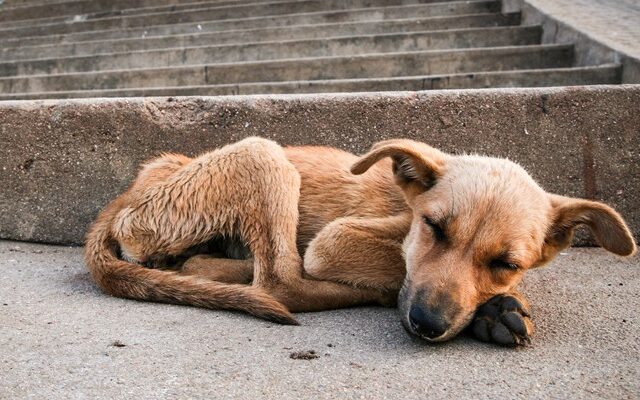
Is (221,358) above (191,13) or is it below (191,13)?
below

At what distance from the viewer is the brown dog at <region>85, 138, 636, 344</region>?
362 centimetres

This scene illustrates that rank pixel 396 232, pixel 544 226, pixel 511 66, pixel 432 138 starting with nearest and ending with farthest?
pixel 544 226 → pixel 396 232 → pixel 432 138 → pixel 511 66

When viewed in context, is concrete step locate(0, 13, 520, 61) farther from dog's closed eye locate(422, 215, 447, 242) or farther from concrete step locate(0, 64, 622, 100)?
dog's closed eye locate(422, 215, 447, 242)

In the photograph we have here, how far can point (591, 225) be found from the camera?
3.96m

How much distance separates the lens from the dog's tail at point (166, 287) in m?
4.01

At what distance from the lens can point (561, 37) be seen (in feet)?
28.1

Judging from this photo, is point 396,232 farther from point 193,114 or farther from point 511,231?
point 193,114

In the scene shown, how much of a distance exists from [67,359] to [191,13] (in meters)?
10.7

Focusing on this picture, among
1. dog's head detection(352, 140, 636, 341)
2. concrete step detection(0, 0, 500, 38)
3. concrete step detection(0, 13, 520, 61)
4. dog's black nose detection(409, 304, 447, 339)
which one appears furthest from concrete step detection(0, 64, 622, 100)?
dog's black nose detection(409, 304, 447, 339)

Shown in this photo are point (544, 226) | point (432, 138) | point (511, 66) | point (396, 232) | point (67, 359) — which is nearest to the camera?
point (67, 359)

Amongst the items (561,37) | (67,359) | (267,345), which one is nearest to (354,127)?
(267,345)

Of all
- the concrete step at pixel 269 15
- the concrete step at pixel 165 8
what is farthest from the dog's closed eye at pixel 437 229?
the concrete step at pixel 165 8

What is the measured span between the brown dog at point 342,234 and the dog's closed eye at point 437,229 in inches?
0.5

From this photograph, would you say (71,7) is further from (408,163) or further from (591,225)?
(591,225)
